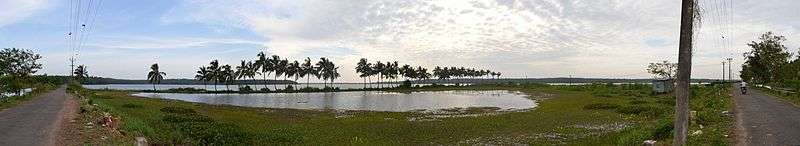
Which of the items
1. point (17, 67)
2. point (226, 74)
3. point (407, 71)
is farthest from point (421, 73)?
point (17, 67)

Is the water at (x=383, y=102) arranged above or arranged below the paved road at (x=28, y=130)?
below

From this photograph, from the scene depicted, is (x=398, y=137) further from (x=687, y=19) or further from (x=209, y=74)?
(x=209, y=74)

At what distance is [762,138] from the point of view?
16719mm

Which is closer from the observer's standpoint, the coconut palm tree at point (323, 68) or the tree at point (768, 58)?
the tree at point (768, 58)

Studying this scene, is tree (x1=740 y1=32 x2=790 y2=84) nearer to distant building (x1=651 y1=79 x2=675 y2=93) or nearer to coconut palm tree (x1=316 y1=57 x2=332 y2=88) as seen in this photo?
distant building (x1=651 y1=79 x2=675 y2=93)

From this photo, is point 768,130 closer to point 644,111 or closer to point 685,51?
point 685,51

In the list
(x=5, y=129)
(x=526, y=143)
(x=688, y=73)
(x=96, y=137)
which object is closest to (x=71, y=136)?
(x=96, y=137)

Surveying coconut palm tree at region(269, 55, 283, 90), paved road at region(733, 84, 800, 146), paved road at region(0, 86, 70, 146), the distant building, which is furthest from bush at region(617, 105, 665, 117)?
coconut palm tree at region(269, 55, 283, 90)

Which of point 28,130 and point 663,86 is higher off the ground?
point 663,86

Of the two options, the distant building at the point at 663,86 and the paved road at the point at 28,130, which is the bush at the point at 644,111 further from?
the distant building at the point at 663,86

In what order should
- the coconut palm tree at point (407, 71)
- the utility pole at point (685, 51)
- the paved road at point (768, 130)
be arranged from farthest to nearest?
the coconut palm tree at point (407, 71) < the paved road at point (768, 130) < the utility pole at point (685, 51)

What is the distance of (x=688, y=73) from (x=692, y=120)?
11891 millimetres

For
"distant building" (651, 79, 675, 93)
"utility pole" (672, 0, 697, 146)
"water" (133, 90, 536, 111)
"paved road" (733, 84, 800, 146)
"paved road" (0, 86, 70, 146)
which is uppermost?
"utility pole" (672, 0, 697, 146)

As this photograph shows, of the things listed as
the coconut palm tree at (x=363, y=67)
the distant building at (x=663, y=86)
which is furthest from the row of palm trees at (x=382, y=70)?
the distant building at (x=663, y=86)
